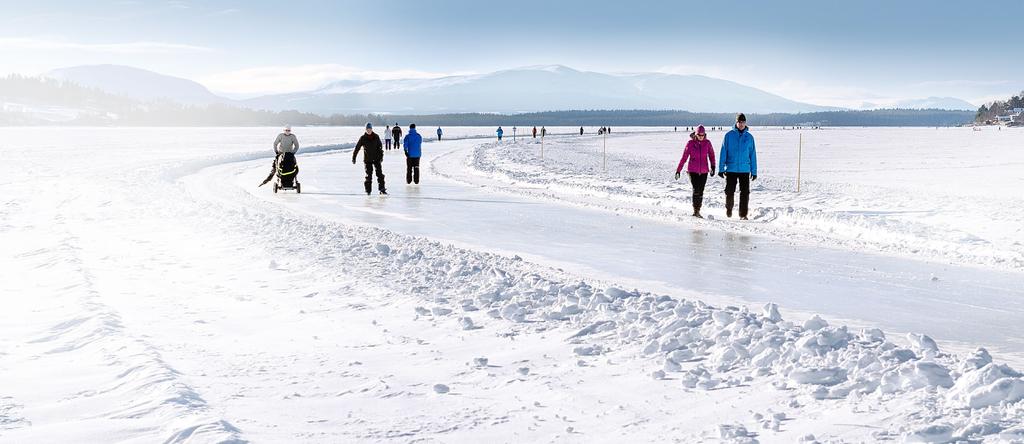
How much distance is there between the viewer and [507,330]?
6418 mm

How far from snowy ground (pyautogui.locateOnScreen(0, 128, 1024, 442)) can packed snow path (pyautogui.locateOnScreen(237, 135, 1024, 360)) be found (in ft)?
0.15

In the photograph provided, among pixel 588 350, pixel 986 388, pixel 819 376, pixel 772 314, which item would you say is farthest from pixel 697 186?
pixel 986 388

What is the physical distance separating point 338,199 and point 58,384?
12776 mm

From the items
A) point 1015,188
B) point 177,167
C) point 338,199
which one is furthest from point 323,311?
point 177,167

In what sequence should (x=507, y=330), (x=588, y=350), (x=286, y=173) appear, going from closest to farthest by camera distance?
1. (x=588, y=350)
2. (x=507, y=330)
3. (x=286, y=173)

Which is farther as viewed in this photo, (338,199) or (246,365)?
(338,199)

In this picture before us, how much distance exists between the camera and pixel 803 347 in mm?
5332

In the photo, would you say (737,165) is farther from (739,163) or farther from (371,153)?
(371,153)

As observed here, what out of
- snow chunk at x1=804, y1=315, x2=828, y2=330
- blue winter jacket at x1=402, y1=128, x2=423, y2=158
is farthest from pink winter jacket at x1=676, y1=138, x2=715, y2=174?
snow chunk at x1=804, y1=315, x2=828, y2=330

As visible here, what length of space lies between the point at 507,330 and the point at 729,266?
12.0 feet

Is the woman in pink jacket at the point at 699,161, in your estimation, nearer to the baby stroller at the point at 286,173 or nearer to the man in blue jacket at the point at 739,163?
the man in blue jacket at the point at 739,163

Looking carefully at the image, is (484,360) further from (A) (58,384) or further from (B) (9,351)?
(B) (9,351)

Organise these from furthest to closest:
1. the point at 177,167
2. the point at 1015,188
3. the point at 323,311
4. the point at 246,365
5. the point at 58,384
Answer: the point at 177,167 → the point at 1015,188 → the point at 323,311 → the point at 246,365 → the point at 58,384

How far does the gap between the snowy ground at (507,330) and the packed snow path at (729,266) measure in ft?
0.15
